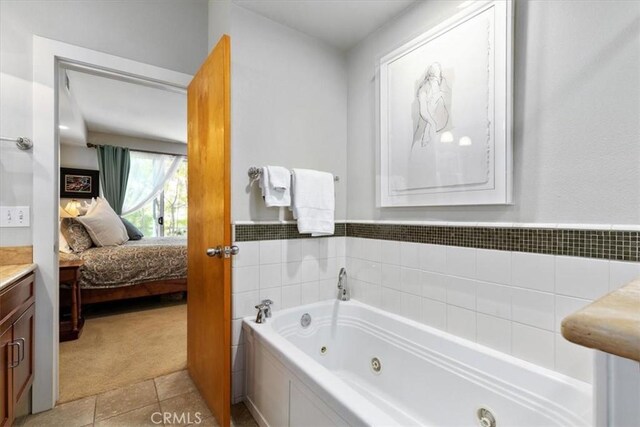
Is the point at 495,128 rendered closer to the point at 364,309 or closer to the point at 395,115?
the point at 395,115

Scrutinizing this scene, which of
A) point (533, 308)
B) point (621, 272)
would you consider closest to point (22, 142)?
point (533, 308)

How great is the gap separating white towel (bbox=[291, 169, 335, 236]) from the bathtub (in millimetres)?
553

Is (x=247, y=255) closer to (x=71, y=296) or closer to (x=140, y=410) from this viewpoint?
(x=140, y=410)

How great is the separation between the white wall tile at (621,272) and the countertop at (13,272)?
2.38 metres

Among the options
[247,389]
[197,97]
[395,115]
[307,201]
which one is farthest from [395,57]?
[247,389]

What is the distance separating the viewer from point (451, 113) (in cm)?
162

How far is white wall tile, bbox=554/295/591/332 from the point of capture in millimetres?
1195

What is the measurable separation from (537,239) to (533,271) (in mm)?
140

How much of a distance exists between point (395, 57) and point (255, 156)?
3.56 feet

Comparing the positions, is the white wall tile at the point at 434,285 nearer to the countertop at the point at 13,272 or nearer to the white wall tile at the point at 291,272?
the white wall tile at the point at 291,272

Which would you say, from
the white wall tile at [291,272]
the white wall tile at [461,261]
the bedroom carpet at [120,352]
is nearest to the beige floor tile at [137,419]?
the bedroom carpet at [120,352]

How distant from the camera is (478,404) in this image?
135 centimetres

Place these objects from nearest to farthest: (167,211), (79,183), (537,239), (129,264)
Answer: (537,239) → (129,264) → (79,183) → (167,211)

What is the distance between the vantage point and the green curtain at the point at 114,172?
5.12 metres
